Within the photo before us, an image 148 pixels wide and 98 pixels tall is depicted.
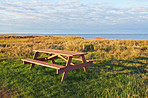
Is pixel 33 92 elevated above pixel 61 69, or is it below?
below

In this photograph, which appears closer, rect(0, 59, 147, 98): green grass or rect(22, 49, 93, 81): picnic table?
rect(0, 59, 147, 98): green grass

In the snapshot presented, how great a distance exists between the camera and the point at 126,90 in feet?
12.8

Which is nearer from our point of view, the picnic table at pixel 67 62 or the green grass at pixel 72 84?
the green grass at pixel 72 84

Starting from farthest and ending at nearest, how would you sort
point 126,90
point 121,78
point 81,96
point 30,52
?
point 30,52
point 121,78
point 126,90
point 81,96

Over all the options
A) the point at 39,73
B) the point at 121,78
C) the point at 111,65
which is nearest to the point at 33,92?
the point at 39,73

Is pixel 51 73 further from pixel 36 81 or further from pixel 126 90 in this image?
pixel 126 90

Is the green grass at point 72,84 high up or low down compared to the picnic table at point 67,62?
down

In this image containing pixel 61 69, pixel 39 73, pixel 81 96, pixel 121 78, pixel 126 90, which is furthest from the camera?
pixel 39 73

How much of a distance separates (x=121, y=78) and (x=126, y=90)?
1.08m

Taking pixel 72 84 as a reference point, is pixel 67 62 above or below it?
above

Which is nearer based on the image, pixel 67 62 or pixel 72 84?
pixel 72 84

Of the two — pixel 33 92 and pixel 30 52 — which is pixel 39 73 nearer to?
pixel 33 92

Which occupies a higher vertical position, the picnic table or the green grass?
the picnic table

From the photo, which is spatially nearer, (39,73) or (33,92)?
(33,92)
